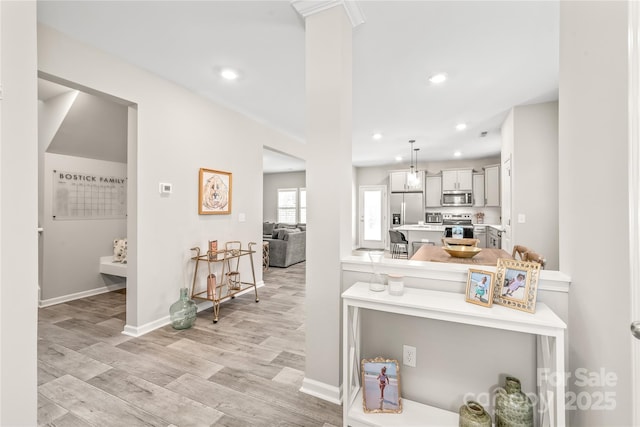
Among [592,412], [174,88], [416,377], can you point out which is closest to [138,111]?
[174,88]

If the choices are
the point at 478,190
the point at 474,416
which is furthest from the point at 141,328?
the point at 478,190

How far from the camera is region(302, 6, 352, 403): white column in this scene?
1.82 metres

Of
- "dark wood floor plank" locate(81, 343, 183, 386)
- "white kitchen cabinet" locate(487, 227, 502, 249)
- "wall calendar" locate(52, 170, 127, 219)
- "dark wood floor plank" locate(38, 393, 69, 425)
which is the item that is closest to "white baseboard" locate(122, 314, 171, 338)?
"dark wood floor plank" locate(81, 343, 183, 386)

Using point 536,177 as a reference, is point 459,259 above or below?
below

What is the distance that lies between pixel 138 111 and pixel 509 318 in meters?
3.43

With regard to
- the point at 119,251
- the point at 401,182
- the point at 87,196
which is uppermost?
the point at 401,182

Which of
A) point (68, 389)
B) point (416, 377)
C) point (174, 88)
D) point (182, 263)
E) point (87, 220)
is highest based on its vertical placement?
point (174, 88)

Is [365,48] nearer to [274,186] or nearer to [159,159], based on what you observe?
[159,159]

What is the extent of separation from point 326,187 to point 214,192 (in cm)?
228

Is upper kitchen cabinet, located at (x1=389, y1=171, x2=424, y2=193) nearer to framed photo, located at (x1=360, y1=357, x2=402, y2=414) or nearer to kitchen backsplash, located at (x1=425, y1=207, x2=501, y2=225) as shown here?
kitchen backsplash, located at (x1=425, y1=207, x2=501, y2=225)

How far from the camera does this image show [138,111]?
274 centimetres

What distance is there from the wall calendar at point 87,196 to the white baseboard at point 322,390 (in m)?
4.05

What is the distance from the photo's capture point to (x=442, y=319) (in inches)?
53.0

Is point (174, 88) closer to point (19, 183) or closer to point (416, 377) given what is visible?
point (19, 183)
